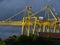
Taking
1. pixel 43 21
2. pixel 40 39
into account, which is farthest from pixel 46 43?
pixel 43 21

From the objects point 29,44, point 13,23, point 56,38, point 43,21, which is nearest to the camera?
point 29,44

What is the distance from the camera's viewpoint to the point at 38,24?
272ft

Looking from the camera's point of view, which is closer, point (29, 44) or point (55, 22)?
point (29, 44)

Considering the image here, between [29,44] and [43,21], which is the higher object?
[43,21]

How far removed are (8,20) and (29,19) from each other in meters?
11.4

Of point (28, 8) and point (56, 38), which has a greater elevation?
point (28, 8)

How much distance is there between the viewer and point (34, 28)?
81.3m

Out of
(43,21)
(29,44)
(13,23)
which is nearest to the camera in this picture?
(29,44)

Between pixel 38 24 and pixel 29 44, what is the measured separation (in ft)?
97.4

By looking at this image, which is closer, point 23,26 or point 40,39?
point 40,39

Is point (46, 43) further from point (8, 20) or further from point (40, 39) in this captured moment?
point (8, 20)

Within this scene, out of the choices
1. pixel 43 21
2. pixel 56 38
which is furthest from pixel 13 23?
pixel 56 38

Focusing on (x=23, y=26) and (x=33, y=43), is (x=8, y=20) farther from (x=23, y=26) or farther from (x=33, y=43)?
(x=33, y=43)

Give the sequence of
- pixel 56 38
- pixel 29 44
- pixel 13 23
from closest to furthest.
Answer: pixel 29 44 < pixel 56 38 < pixel 13 23
